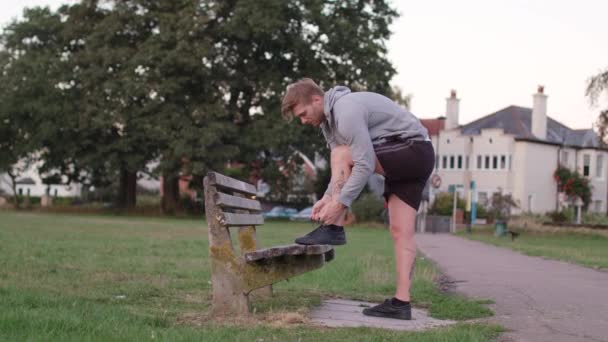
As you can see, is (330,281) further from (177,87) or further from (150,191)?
(150,191)

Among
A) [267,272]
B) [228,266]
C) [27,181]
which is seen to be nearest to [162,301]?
[228,266]

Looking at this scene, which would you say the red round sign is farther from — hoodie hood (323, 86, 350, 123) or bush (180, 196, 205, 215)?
hoodie hood (323, 86, 350, 123)

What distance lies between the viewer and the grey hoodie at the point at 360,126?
17.9 ft

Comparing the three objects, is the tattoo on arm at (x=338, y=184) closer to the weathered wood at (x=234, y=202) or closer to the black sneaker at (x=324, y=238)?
the black sneaker at (x=324, y=238)

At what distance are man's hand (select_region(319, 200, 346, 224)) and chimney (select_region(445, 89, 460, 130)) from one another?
61185 millimetres

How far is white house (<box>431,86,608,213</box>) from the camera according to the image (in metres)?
61.3

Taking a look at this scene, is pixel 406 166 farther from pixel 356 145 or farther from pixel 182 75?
pixel 182 75

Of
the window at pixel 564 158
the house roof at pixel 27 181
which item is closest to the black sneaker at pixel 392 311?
the window at pixel 564 158

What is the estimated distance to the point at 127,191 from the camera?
50.9m

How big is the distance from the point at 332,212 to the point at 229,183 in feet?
3.05

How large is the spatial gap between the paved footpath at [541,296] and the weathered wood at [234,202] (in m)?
2.08

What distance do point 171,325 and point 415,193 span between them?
6.59ft

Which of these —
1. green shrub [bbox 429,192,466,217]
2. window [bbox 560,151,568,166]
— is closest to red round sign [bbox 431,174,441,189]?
green shrub [bbox 429,192,466,217]

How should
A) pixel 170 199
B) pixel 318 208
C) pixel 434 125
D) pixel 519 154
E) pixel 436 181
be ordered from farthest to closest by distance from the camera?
pixel 434 125
pixel 519 154
pixel 170 199
pixel 436 181
pixel 318 208
